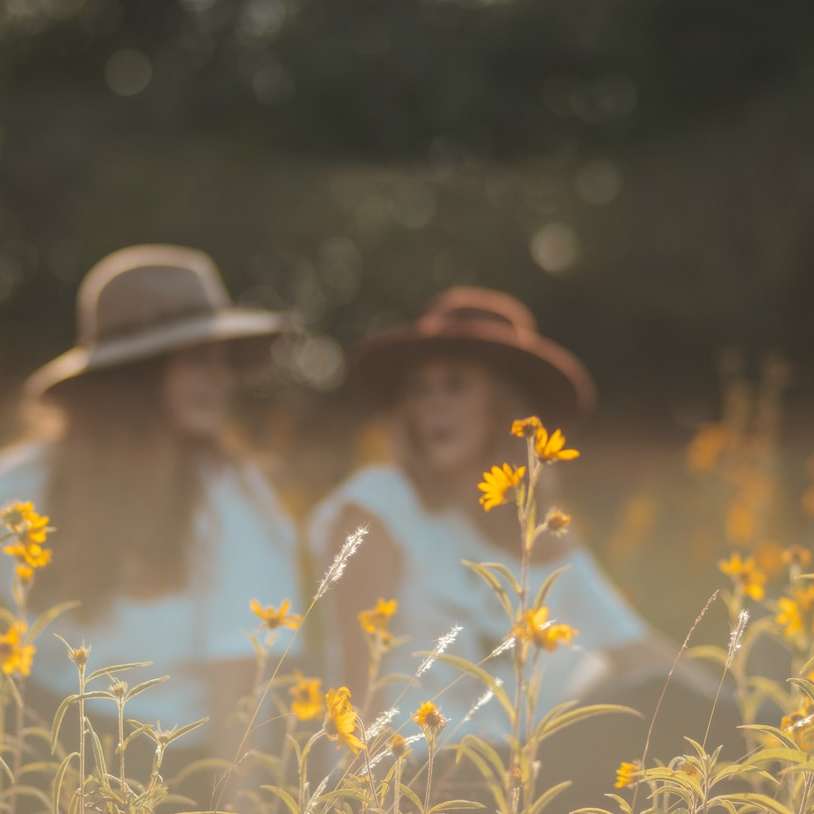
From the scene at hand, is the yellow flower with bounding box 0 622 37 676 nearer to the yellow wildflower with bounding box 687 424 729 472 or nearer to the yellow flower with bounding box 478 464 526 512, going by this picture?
the yellow flower with bounding box 478 464 526 512

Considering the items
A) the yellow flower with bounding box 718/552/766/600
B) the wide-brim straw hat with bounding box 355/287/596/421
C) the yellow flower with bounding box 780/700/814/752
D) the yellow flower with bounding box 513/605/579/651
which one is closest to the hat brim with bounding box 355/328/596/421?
the wide-brim straw hat with bounding box 355/287/596/421

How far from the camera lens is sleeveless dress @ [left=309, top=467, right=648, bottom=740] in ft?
10.1

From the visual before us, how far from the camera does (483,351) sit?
11.8 ft

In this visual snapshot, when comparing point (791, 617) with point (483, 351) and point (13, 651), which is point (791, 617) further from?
point (483, 351)

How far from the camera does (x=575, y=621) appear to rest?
336 cm

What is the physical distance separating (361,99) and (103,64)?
194 cm

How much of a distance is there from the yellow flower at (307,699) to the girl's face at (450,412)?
1.76 meters

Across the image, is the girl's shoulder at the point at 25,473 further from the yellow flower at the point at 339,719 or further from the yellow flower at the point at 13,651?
the yellow flower at the point at 339,719

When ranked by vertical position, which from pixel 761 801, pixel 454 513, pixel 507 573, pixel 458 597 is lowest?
pixel 761 801

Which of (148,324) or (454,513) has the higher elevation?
(148,324)

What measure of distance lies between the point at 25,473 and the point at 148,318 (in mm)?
587

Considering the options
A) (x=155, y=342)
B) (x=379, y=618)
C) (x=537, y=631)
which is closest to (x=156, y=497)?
(x=155, y=342)

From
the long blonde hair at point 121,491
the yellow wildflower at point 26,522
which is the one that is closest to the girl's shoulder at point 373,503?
the long blonde hair at point 121,491

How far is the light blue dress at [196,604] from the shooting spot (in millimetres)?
3072
